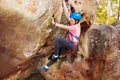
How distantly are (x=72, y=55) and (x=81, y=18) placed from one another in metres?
1.23

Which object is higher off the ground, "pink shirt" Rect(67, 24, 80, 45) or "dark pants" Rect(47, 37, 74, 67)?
"pink shirt" Rect(67, 24, 80, 45)

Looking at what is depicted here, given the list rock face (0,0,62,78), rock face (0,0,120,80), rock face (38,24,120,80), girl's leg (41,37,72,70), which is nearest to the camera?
rock face (0,0,62,78)

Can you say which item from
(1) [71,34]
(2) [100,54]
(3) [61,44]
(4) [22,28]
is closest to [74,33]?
(1) [71,34]

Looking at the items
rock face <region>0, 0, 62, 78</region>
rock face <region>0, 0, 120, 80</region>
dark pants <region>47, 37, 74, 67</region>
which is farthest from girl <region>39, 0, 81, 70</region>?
rock face <region>0, 0, 120, 80</region>

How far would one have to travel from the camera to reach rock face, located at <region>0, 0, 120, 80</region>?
8430 millimetres

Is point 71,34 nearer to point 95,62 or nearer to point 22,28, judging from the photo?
point 22,28

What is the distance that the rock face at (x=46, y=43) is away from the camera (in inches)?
332

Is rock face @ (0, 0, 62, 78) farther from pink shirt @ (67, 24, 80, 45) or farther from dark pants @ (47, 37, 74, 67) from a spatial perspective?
pink shirt @ (67, 24, 80, 45)

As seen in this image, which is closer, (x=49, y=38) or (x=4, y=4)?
(x=4, y=4)

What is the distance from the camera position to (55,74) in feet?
31.8

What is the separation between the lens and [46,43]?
31.1 feet

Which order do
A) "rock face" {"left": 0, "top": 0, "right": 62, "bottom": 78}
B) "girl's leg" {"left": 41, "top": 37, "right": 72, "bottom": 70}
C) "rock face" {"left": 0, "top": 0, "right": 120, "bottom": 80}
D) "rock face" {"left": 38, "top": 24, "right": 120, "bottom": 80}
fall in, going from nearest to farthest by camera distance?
"rock face" {"left": 0, "top": 0, "right": 62, "bottom": 78}, "rock face" {"left": 0, "top": 0, "right": 120, "bottom": 80}, "girl's leg" {"left": 41, "top": 37, "right": 72, "bottom": 70}, "rock face" {"left": 38, "top": 24, "right": 120, "bottom": 80}

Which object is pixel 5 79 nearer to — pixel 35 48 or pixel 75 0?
pixel 35 48

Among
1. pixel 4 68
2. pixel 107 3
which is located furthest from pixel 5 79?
pixel 107 3
